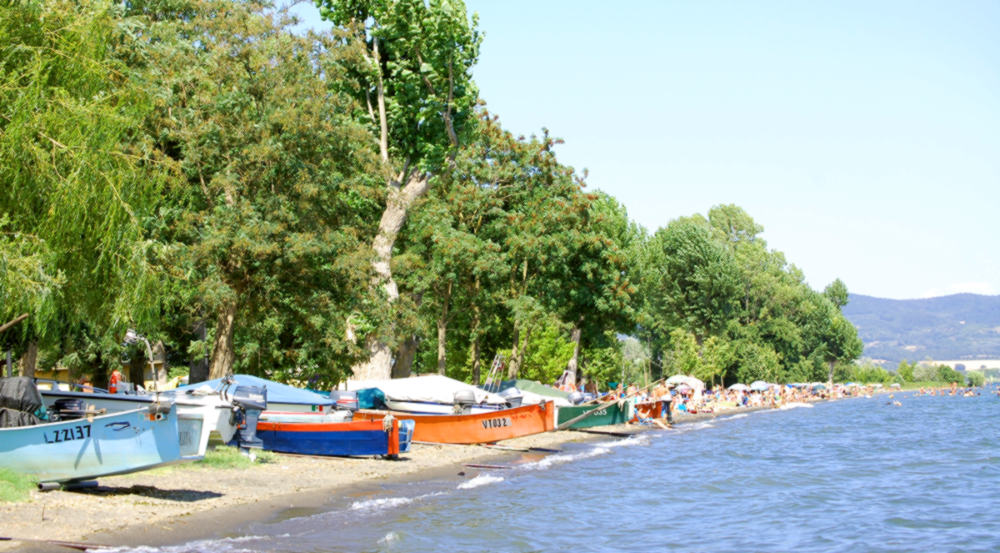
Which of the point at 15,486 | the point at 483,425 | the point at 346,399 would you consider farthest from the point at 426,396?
the point at 15,486

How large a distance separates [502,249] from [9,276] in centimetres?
3240

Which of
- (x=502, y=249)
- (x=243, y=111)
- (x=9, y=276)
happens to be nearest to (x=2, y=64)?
(x=9, y=276)

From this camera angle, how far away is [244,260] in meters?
24.9

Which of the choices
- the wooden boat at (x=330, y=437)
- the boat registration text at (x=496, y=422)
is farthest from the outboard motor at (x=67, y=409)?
the boat registration text at (x=496, y=422)

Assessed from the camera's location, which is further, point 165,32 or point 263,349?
point 263,349

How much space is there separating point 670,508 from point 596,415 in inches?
833

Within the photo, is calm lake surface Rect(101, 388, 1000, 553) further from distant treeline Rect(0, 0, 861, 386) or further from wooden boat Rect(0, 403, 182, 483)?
distant treeline Rect(0, 0, 861, 386)

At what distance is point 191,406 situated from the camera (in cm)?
1883

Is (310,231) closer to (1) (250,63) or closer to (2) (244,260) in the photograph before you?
(2) (244,260)

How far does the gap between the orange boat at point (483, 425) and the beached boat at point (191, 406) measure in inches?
322

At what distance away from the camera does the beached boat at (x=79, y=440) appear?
1372cm

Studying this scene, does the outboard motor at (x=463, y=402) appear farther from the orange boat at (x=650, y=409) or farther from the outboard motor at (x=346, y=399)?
the orange boat at (x=650, y=409)

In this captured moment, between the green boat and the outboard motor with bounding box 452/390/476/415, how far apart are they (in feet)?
26.8

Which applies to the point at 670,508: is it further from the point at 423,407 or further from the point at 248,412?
the point at 423,407
